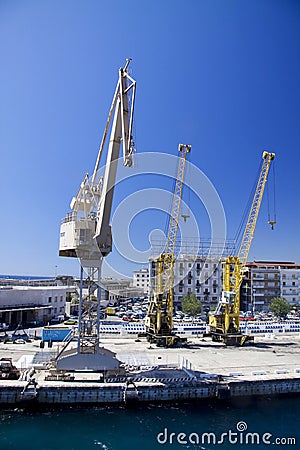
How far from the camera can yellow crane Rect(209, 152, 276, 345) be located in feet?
111

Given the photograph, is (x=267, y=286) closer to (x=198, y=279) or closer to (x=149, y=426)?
(x=198, y=279)

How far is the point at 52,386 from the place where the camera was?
18.0 meters

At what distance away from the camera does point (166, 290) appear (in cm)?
3522

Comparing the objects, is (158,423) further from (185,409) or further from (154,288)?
(154,288)

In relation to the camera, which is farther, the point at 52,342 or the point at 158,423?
the point at 52,342

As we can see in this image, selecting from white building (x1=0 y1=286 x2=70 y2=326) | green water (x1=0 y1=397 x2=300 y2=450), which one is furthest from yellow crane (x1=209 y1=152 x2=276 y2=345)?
white building (x1=0 y1=286 x2=70 y2=326)

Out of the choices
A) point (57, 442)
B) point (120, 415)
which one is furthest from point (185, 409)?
point (57, 442)

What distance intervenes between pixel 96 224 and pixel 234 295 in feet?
65.6

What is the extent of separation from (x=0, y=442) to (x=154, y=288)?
23.5m

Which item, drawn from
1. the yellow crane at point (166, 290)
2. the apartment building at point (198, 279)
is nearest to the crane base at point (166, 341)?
the yellow crane at point (166, 290)

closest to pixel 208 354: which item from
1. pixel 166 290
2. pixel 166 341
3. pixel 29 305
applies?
pixel 166 341

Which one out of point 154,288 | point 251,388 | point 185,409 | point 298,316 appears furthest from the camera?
point 298,316

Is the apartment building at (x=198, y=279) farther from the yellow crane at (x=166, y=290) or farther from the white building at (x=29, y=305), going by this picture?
the yellow crane at (x=166, y=290)

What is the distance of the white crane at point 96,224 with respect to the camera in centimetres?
1992
